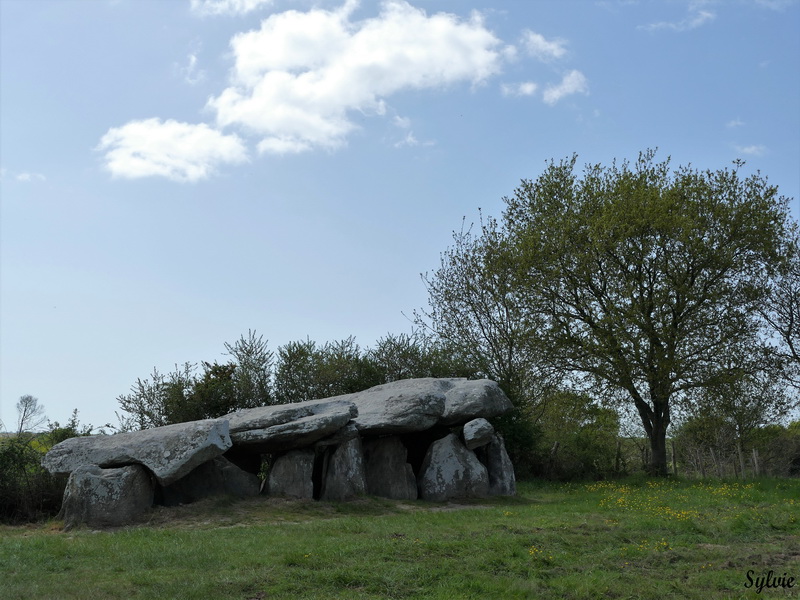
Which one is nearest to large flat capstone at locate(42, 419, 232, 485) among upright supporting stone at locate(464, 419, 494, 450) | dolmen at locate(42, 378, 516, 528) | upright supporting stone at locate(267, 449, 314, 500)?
dolmen at locate(42, 378, 516, 528)

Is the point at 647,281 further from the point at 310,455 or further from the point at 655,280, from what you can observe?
the point at 310,455

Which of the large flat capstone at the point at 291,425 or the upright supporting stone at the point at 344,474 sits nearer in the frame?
the large flat capstone at the point at 291,425

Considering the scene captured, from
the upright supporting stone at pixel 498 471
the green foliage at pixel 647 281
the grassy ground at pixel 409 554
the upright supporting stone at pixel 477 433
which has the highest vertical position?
the green foliage at pixel 647 281

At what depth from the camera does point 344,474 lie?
59.4ft

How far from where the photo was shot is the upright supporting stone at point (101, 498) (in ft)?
48.2

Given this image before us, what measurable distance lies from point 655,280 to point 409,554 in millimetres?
18383

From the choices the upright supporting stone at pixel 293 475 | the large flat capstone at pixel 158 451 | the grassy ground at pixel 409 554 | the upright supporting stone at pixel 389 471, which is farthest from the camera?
the upright supporting stone at pixel 389 471

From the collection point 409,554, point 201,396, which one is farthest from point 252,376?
point 409,554

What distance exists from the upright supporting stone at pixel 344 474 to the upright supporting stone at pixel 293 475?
1.34 ft

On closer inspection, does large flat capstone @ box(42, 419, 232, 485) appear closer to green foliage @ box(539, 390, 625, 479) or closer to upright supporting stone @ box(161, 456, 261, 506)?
upright supporting stone @ box(161, 456, 261, 506)

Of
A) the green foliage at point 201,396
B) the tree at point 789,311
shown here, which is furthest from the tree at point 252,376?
the tree at point 789,311

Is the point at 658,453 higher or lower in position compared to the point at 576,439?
lower

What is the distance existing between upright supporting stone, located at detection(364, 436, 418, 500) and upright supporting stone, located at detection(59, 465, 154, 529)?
6230mm

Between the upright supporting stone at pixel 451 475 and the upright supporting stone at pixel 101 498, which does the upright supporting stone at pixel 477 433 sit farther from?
the upright supporting stone at pixel 101 498
